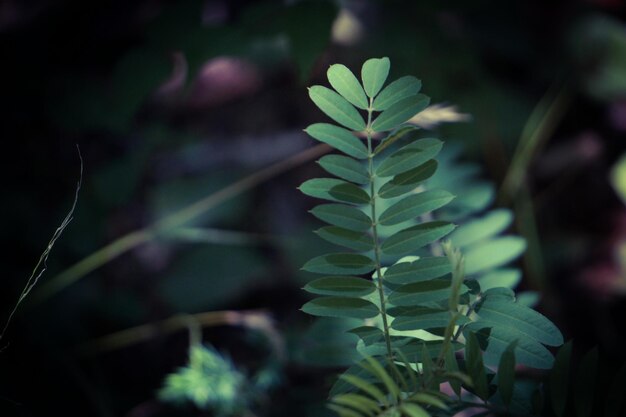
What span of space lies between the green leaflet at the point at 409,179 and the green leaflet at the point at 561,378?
281mm

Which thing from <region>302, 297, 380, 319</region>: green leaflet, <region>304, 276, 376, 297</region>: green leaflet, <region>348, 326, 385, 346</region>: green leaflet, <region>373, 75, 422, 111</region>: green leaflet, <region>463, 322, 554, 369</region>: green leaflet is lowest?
<region>463, 322, 554, 369</region>: green leaflet

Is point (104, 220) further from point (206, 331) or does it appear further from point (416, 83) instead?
point (416, 83)

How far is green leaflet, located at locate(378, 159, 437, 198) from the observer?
796 millimetres

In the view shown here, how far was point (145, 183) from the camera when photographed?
8.04ft

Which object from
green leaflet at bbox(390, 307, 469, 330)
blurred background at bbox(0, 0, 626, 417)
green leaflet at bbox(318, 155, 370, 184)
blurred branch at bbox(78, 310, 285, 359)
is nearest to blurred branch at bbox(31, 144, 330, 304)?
blurred background at bbox(0, 0, 626, 417)

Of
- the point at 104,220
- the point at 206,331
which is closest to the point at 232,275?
the point at 206,331

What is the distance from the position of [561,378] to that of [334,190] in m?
0.38

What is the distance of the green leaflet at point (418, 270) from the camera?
2.56 feet

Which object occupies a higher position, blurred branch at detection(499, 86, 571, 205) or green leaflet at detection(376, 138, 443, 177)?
blurred branch at detection(499, 86, 571, 205)

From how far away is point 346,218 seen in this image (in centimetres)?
83

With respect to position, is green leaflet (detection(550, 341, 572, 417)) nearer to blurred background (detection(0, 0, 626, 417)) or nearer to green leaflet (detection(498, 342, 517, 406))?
green leaflet (detection(498, 342, 517, 406))

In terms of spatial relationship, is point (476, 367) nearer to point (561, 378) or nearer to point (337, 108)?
point (561, 378)

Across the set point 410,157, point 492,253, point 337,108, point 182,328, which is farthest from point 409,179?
point 182,328

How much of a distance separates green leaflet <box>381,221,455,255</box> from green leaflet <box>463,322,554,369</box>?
13cm
